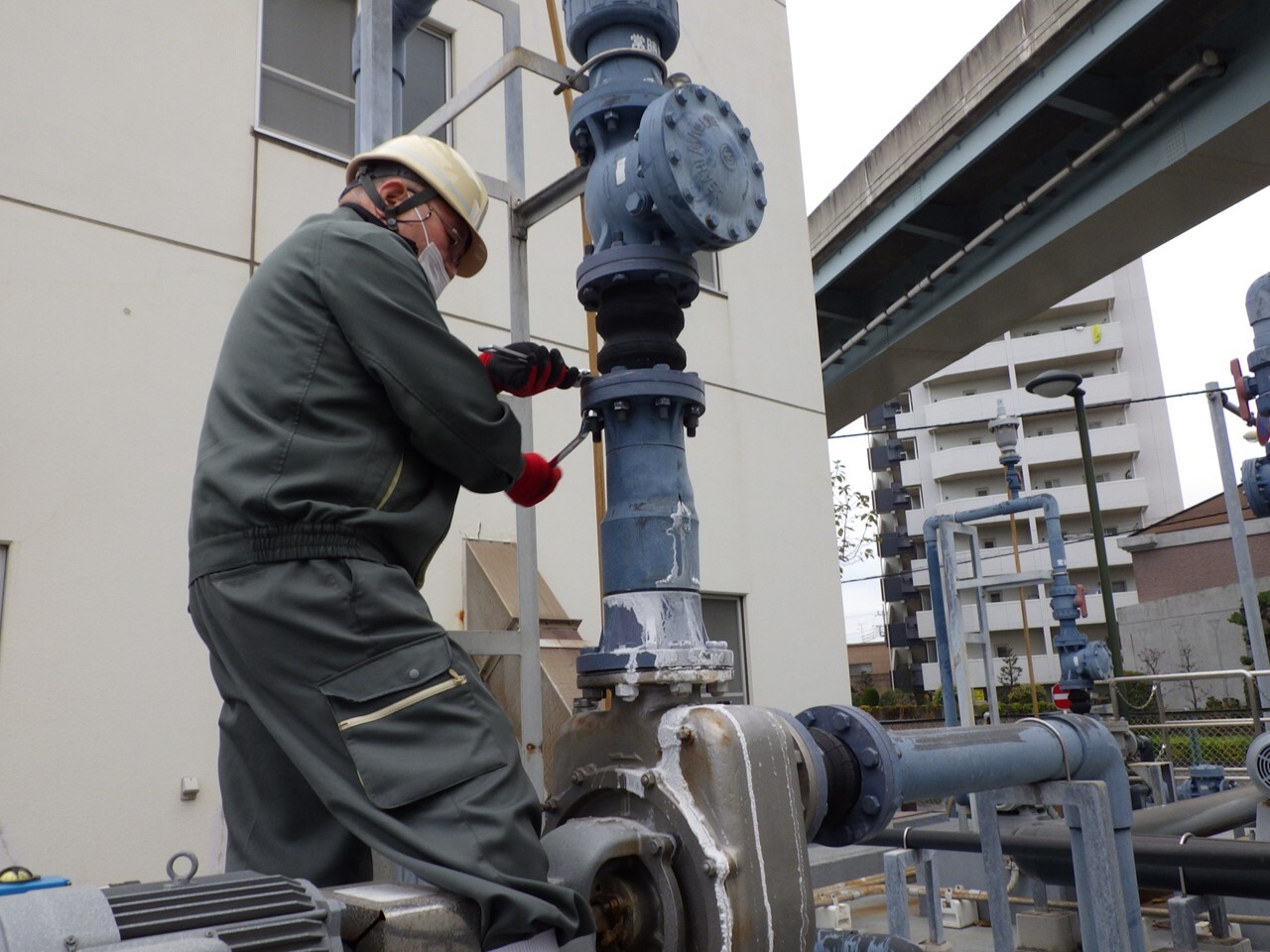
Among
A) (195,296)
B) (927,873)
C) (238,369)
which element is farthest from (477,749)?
(195,296)

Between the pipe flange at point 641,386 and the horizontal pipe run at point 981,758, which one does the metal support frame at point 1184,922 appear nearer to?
the horizontal pipe run at point 981,758

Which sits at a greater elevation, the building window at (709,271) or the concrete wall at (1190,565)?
the concrete wall at (1190,565)

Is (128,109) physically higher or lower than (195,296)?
higher

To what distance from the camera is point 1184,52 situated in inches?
342

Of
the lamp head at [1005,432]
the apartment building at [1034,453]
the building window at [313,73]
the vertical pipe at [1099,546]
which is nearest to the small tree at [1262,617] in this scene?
the vertical pipe at [1099,546]

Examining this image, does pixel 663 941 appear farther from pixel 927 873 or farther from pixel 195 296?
pixel 195 296

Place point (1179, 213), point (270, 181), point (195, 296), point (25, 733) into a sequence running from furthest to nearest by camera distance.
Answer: point (1179, 213) → point (270, 181) → point (195, 296) → point (25, 733)

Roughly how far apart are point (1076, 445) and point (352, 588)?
195ft

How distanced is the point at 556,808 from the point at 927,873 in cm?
285

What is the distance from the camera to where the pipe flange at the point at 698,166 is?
7.26 ft

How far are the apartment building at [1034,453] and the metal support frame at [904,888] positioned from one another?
163 ft

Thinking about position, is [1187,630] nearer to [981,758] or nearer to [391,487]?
[981,758]

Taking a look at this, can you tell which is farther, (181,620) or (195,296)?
(195,296)

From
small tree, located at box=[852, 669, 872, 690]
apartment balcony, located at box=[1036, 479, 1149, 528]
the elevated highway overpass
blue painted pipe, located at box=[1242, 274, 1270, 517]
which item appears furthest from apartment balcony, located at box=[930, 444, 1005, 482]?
blue painted pipe, located at box=[1242, 274, 1270, 517]
